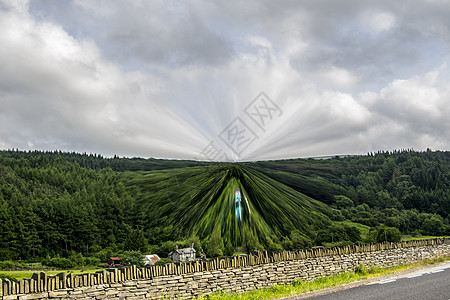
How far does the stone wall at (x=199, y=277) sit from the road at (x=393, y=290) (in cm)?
152

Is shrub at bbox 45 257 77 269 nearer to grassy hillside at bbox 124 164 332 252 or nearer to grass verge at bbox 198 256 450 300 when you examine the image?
grass verge at bbox 198 256 450 300

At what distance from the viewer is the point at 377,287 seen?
11258 mm

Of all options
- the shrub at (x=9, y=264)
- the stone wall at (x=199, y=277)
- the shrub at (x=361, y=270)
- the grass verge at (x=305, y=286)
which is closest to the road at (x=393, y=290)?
the grass verge at (x=305, y=286)

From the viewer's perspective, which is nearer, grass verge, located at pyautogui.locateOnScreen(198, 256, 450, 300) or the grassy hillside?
the grassy hillside

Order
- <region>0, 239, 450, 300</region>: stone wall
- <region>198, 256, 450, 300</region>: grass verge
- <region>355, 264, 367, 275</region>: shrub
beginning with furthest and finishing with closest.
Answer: <region>355, 264, 367, 275</region>: shrub
<region>198, 256, 450, 300</region>: grass verge
<region>0, 239, 450, 300</region>: stone wall

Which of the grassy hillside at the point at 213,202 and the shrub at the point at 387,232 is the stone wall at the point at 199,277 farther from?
the grassy hillside at the point at 213,202

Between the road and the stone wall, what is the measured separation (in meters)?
1.52

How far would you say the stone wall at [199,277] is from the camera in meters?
7.29

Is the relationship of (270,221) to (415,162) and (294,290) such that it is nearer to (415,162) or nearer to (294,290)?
(294,290)

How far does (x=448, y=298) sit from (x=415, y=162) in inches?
396

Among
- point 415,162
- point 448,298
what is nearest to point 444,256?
point 415,162

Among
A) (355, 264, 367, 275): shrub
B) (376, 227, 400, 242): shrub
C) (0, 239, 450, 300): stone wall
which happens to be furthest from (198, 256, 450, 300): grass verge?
(376, 227, 400, 242): shrub

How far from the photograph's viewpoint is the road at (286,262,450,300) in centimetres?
953

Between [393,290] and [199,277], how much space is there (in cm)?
567
